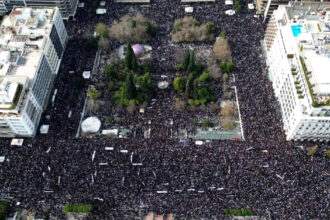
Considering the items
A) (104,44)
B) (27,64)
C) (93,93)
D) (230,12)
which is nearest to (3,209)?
(93,93)

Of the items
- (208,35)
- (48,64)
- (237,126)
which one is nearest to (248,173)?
(237,126)

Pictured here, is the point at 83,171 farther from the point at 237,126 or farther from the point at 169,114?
the point at 237,126

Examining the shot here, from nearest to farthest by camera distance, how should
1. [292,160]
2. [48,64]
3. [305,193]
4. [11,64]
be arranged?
[305,193], [292,160], [11,64], [48,64]

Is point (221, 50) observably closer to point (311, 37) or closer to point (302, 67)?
point (311, 37)

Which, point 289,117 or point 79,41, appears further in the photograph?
point 79,41

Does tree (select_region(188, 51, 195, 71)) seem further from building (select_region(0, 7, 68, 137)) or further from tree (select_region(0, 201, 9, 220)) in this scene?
tree (select_region(0, 201, 9, 220))
